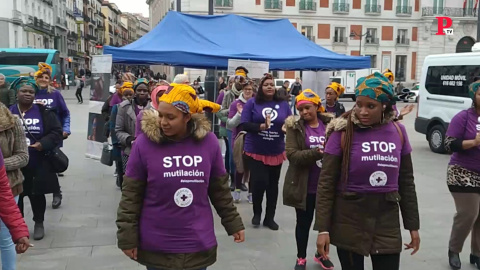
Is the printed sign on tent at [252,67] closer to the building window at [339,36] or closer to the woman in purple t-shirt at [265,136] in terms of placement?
the woman in purple t-shirt at [265,136]

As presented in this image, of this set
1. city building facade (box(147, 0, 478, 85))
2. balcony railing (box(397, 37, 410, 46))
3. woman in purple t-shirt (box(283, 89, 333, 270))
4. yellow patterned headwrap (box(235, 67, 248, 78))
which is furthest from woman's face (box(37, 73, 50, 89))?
balcony railing (box(397, 37, 410, 46))

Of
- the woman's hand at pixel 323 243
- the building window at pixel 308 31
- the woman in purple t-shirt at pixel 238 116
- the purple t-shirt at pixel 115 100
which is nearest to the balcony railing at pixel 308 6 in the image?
the building window at pixel 308 31

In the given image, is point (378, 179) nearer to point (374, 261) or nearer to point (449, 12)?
point (374, 261)

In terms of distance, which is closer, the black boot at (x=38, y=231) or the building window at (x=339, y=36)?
the black boot at (x=38, y=231)

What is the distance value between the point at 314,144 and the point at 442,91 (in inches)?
337

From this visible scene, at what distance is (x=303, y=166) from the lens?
14.3ft

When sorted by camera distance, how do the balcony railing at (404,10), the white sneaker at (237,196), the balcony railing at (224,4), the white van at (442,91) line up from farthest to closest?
the balcony railing at (404,10) < the balcony railing at (224,4) < the white van at (442,91) < the white sneaker at (237,196)

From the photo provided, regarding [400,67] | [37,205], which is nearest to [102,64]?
[37,205]

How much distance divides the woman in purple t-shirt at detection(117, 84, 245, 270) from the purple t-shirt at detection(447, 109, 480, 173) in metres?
2.59

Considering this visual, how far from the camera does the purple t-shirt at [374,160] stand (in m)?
2.86

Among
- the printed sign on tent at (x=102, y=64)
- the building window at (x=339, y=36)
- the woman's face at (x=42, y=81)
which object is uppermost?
the building window at (x=339, y=36)

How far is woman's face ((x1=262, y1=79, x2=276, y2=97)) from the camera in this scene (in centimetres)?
553

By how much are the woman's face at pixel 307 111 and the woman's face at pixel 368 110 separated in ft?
4.96

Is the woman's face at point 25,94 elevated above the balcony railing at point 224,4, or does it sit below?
below
